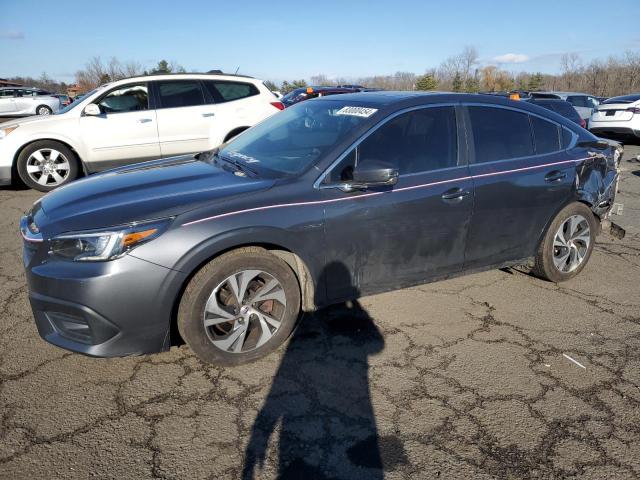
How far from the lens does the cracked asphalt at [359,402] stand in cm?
219

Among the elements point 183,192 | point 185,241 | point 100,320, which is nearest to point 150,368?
point 100,320

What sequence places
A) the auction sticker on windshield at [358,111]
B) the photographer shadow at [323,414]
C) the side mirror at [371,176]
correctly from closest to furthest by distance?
1. the photographer shadow at [323,414]
2. the side mirror at [371,176]
3. the auction sticker on windshield at [358,111]

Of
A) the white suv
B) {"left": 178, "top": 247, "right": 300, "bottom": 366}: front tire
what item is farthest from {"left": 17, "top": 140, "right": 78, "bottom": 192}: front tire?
{"left": 178, "top": 247, "right": 300, "bottom": 366}: front tire

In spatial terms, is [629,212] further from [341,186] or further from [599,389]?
[341,186]

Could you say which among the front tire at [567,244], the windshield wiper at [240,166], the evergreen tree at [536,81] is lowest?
the front tire at [567,244]

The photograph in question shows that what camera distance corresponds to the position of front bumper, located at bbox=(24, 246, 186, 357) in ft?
8.13

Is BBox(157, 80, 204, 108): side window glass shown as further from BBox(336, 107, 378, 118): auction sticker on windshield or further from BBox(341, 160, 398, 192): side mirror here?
BBox(341, 160, 398, 192): side mirror

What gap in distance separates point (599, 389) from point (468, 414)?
2.86 ft

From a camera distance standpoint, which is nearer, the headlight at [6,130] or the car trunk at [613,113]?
the headlight at [6,130]

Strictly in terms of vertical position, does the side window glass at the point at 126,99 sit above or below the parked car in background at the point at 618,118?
above

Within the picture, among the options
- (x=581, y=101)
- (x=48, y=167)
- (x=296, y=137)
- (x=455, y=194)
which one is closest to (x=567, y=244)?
(x=455, y=194)

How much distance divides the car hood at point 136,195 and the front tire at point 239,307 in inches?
15.4

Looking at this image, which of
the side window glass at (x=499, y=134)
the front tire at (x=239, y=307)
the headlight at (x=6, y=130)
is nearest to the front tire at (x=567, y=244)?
the side window glass at (x=499, y=134)

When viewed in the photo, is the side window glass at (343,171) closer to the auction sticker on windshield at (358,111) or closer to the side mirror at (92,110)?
the auction sticker on windshield at (358,111)
